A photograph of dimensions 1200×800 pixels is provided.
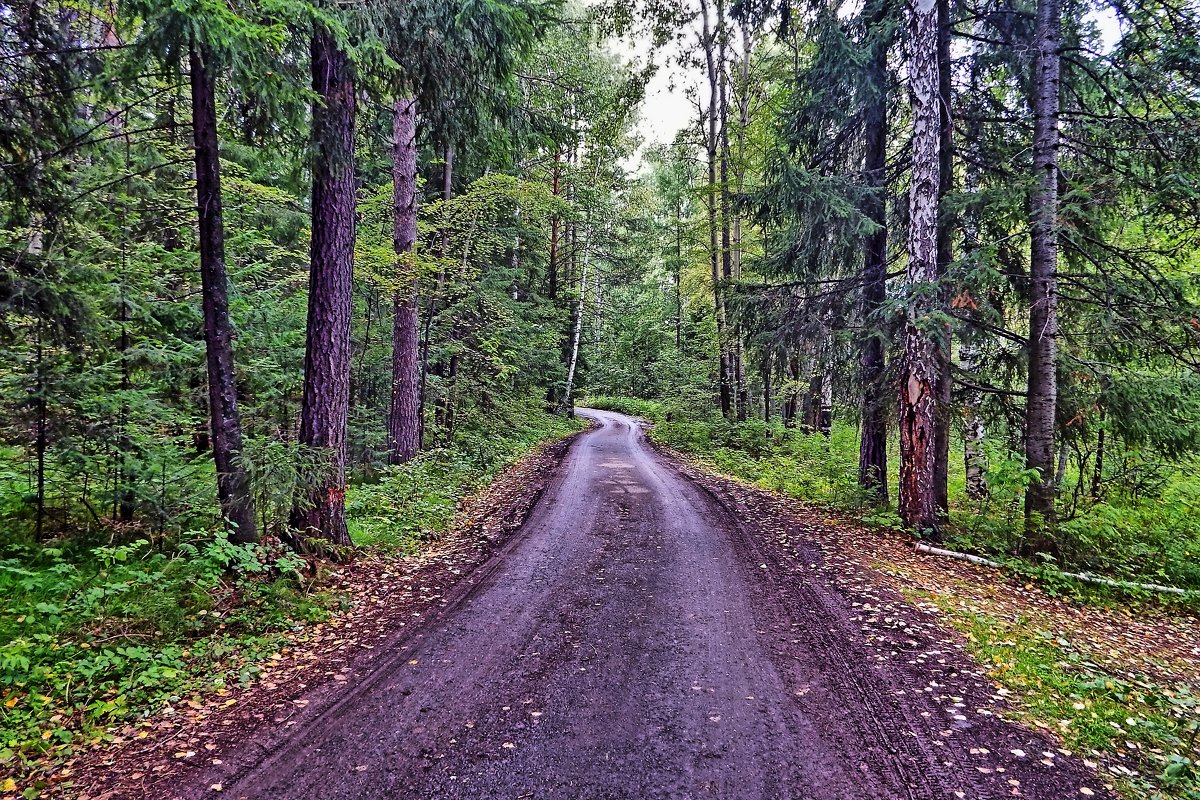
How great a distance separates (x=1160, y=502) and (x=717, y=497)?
642 centimetres

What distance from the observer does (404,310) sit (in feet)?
38.0

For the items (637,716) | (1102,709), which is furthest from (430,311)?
(1102,709)

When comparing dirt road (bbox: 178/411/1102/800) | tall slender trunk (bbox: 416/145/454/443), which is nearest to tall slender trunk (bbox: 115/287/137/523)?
dirt road (bbox: 178/411/1102/800)

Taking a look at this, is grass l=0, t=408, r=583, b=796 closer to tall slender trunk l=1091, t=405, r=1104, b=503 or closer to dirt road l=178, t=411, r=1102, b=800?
dirt road l=178, t=411, r=1102, b=800

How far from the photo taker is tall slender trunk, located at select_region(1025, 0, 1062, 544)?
6.70m

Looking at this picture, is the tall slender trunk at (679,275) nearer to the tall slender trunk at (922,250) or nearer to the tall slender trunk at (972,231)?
the tall slender trunk at (972,231)

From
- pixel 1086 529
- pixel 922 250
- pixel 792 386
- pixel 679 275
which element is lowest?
pixel 1086 529

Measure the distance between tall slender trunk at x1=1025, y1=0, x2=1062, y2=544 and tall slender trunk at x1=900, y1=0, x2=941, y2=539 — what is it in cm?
112

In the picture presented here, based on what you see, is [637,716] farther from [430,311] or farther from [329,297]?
[430,311]

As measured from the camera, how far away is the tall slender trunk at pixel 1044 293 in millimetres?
6699

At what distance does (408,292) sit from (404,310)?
58 cm

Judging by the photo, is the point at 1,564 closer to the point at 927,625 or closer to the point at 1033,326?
the point at 927,625

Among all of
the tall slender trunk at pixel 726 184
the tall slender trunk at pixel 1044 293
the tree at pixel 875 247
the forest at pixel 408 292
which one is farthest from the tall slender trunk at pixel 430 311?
the tall slender trunk at pixel 1044 293

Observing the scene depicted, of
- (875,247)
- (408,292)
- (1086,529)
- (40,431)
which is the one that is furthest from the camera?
(408,292)
